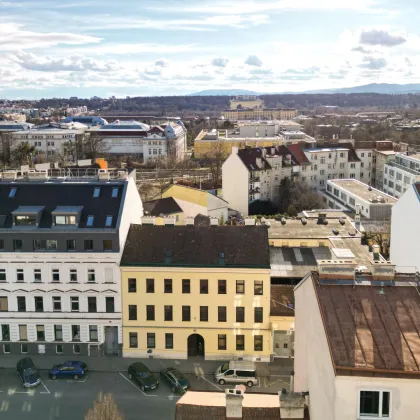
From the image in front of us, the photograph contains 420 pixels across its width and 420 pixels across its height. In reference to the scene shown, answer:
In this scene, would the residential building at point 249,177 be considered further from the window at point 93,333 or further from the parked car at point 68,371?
the parked car at point 68,371

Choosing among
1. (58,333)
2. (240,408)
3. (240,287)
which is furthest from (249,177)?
(240,408)

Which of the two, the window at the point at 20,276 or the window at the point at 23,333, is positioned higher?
the window at the point at 20,276

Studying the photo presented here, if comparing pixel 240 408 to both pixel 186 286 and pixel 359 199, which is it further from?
pixel 359 199

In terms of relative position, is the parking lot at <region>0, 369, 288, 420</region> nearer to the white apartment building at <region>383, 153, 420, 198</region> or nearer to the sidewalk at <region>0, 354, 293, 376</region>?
the sidewalk at <region>0, 354, 293, 376</region>

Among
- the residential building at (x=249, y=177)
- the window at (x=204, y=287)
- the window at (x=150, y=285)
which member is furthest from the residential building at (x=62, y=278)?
the residential building at (x=249, y=177)

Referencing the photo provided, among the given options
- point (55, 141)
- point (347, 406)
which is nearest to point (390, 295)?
point (347, 406)

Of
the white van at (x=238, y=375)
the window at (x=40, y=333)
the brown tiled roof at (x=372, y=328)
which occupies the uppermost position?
the brown tiled roof at (x=372, y=328)

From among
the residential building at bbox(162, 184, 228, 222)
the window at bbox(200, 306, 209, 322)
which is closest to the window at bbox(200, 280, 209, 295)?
the window at bbox(200, 306, 209, 322)
